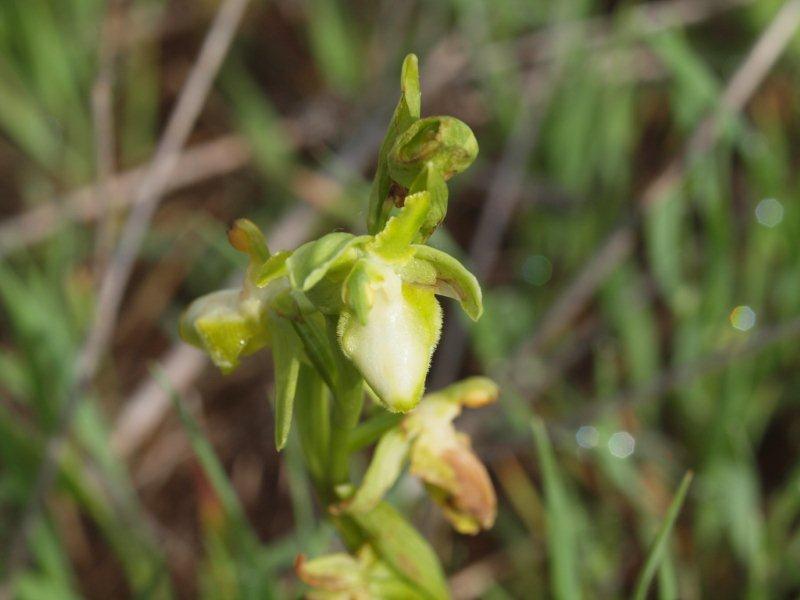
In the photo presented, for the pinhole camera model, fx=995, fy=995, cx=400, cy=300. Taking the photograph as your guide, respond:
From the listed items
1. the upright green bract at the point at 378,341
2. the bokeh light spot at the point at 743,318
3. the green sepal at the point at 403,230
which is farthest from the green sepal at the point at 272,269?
the bokeh light spot at the point at 743,318

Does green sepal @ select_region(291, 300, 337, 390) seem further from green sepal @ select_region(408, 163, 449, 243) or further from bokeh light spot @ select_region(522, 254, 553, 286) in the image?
bokeh light spot @ select_region(522, 254, 553, 286)

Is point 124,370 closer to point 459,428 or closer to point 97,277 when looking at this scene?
point 97,277

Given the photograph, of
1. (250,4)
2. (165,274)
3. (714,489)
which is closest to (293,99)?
(250,4)

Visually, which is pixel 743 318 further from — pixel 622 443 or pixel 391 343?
pixel 391 343

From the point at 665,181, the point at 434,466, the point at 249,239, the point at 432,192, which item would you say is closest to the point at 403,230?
the point at 432,192

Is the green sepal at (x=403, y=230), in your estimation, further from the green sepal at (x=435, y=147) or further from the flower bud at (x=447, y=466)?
the flower bud at (x=447, y=466)

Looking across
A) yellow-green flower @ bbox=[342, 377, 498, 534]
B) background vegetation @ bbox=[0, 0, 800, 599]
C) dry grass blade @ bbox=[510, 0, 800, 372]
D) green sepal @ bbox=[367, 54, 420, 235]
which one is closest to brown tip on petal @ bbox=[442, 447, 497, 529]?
yellow-green flower @ bbox=[342, 377, 498, 534]
